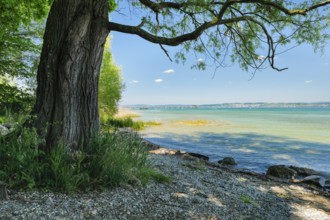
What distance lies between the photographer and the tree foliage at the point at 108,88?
88.8ft

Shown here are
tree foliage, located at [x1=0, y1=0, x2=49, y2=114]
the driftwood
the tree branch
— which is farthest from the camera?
tree foliage, located at [x1=0, y1=0, x2=49, y2=114]

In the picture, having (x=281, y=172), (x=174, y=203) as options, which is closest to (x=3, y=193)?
(x=174, y=203)

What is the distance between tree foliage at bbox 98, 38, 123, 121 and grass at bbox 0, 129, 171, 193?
20962 millimetres

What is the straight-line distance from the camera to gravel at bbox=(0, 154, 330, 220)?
170 inches

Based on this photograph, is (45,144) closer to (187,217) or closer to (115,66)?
(187,217)

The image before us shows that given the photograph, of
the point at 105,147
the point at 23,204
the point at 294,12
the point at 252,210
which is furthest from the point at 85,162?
the point at 294,12

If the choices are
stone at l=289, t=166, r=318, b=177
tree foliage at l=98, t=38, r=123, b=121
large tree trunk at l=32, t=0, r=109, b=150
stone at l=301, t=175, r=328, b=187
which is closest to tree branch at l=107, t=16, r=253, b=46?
large tree trunk at l=32, t=0, r=109, b=150

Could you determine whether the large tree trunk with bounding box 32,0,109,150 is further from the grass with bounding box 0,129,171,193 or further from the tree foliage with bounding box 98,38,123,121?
the tree foliage with bounding box 98,38,123,121

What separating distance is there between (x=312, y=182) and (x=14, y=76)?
17135 millimetres

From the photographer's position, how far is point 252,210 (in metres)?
5.66

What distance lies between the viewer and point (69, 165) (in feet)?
17.6

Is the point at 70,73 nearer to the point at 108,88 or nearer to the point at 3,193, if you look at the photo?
the point at 3,193

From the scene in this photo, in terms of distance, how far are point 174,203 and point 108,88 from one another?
23025 millimetres

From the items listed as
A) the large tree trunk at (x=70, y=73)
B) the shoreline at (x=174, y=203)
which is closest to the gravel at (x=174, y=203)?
the shoreline at (x=174, y=203)
